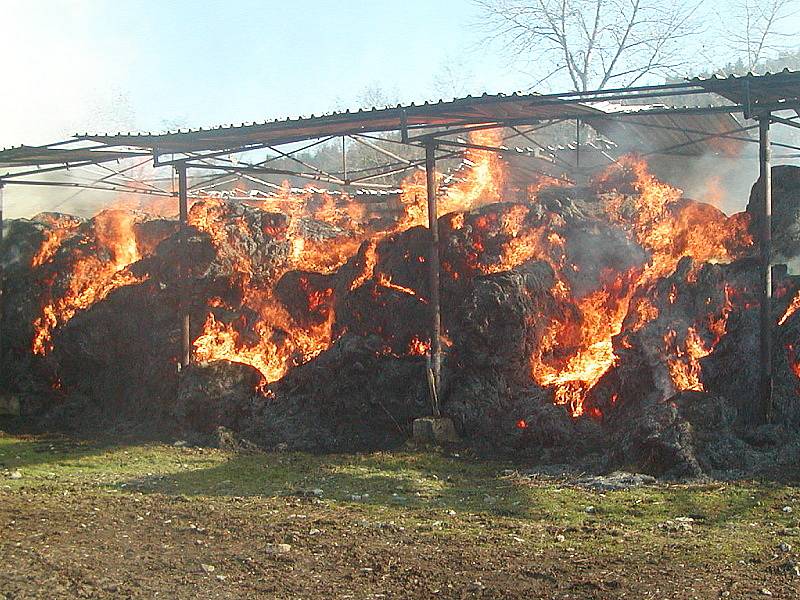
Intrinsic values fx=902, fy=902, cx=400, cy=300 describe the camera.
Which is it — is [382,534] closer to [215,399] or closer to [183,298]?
[215,399]

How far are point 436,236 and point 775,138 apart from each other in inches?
733

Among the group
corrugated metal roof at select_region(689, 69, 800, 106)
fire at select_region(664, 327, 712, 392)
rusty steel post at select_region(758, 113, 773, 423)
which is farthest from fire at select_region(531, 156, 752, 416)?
corrugated metal roof at select_region(689, 69, 800, 106)

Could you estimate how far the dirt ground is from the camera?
7328mm

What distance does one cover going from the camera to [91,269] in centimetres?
2084

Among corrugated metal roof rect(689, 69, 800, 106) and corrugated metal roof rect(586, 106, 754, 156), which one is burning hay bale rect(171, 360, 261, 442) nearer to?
corrugated metal roof rect(586, 106, 754, 156)

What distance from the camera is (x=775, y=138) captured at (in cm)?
2997

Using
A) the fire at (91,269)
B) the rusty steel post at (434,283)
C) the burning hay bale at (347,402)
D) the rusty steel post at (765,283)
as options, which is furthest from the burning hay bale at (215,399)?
the rusty steel post at (765,283)

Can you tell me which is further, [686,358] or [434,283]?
[434,283]

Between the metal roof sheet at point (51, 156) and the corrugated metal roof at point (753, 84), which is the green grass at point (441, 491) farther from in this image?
the metal roof sheet at point (51, 156)

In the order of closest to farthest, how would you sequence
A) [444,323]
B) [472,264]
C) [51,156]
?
[444,323] → [472,264] → [51,156]

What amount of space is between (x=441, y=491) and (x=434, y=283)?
5.21 m

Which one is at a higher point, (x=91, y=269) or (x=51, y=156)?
(x=51, y=156)

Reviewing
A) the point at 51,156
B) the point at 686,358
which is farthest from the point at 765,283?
the point at 51,156

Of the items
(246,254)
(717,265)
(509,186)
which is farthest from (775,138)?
(246,254)
